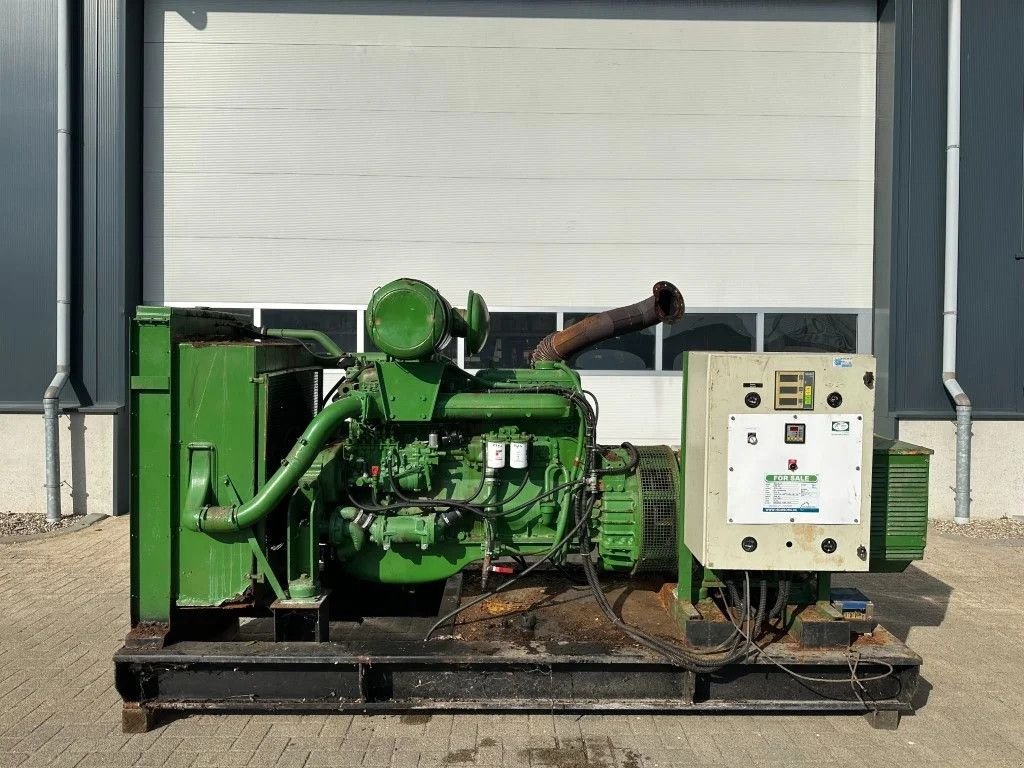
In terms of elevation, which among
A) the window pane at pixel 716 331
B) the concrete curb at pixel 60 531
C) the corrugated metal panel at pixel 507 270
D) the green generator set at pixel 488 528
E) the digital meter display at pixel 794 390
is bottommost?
the concrete curb at pixel 60 531

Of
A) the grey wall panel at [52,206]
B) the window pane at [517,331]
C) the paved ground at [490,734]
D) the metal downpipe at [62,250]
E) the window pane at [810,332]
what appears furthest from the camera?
the window pane at [810,332]

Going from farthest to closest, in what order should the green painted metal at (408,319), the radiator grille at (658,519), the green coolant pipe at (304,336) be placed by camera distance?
the green coolant pipe at (304,336) < the radiator grille at (658,519) < the green painted metal at (408,319)

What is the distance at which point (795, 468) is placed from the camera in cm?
340

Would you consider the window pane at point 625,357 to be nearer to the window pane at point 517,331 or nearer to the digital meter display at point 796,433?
the window pane at point 517,331

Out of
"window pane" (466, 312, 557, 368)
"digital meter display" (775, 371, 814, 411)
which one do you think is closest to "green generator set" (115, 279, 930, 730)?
"digital meter display" (775, 371, 814, 411)

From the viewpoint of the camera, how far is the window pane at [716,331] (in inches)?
310

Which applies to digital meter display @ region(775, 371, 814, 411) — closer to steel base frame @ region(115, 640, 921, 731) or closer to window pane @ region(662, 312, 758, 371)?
steel base frame @ region(115, 640, 921, 731)

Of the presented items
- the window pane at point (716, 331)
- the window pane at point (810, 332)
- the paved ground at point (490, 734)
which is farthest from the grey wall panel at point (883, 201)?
the paved ground at point (490, 734)

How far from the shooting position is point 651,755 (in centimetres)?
329

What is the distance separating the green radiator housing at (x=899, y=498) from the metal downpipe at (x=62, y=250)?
7280mm

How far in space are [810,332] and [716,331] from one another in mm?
1046

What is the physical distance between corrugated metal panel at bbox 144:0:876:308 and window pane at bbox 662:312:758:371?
6.9 inches

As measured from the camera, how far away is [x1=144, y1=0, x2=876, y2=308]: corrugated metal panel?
25.3ft

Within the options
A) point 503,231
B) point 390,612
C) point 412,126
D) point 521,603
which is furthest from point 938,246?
point 390,612
